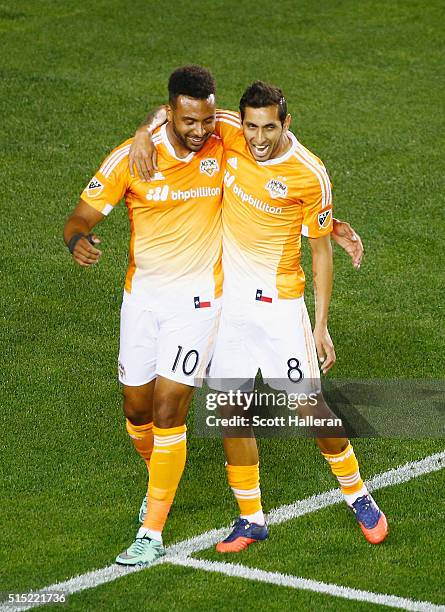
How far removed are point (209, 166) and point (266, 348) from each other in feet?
3.28

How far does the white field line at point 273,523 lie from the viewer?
6254mm

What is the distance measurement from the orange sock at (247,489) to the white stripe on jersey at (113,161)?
5.58ft

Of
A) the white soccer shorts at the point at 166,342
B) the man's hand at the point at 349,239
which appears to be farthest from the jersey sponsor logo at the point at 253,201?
the white soccer shorts at the point at 166,342

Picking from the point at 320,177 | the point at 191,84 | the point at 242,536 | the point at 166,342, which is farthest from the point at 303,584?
the point at 191,84

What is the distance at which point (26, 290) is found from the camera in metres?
10.3

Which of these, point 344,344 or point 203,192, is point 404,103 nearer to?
point 344,344

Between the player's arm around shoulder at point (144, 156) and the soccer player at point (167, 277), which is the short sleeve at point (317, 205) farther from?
the player's arm around shoulder at point (144, 156)

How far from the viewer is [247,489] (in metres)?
6.78

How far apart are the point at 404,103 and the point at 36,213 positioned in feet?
16.6

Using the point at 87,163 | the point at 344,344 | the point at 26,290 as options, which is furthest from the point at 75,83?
the point at 344,344

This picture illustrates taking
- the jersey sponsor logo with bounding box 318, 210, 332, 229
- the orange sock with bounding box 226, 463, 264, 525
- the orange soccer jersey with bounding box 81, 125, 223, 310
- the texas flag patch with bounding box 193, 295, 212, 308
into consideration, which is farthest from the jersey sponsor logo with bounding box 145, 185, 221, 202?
the orange sock with bounding box 226, 463, 264, 525

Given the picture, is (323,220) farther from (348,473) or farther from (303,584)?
(303,584)

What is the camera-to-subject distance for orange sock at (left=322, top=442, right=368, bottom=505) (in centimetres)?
673

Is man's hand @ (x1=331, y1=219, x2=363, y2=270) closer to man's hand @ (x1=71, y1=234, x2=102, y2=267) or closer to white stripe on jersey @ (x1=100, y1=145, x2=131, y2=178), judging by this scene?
white stripe on jersey @ (x1=100, y1=145, x2=131, y2=178)
